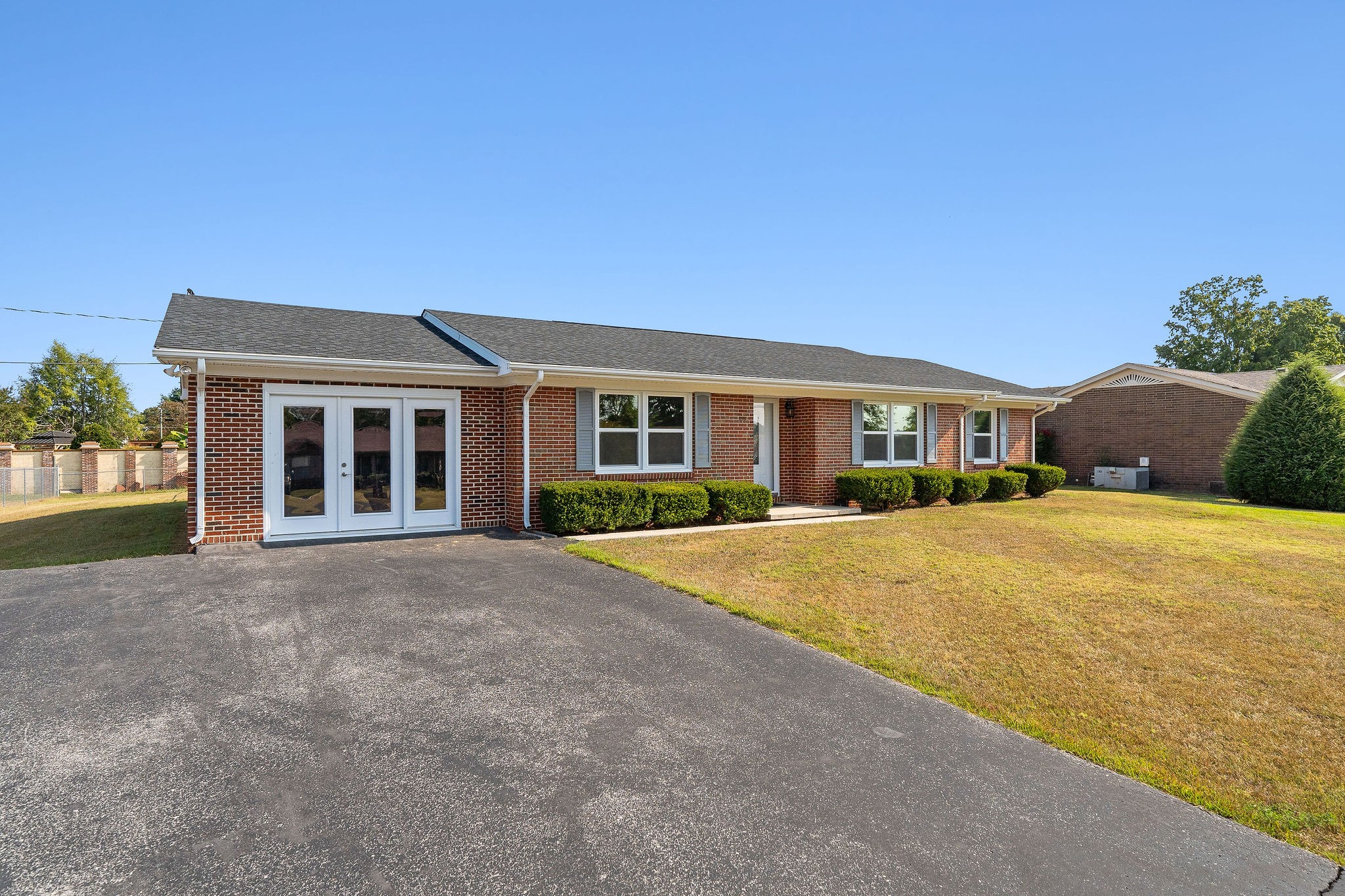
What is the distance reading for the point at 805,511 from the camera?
45.4ft

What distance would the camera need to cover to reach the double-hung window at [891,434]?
15781mm

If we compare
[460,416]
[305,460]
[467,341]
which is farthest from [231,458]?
[467,341]

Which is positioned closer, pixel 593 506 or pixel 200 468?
pixel 200 468

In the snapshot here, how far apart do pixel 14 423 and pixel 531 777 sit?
173 ft

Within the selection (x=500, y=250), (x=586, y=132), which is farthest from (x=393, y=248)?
(x=586, y=132)

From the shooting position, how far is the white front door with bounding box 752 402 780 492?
49.8 feet

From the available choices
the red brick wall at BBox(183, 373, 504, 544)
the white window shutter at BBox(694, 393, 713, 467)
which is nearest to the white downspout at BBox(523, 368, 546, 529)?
the red brick wall at BBox(183, 373, 504, 544)

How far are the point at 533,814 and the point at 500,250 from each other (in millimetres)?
19428

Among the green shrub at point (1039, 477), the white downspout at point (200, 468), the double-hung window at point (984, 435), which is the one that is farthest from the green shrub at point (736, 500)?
the green shrub at point (1039, 477)

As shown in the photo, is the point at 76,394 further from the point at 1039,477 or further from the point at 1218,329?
the point at 1218,329

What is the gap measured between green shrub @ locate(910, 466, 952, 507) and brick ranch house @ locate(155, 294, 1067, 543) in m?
0.91

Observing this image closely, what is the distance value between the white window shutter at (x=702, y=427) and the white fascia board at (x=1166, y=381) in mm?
18535

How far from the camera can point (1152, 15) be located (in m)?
11.1

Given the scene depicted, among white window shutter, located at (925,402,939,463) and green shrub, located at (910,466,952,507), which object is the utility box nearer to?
white window shutter, located at (925,402,939,463)
